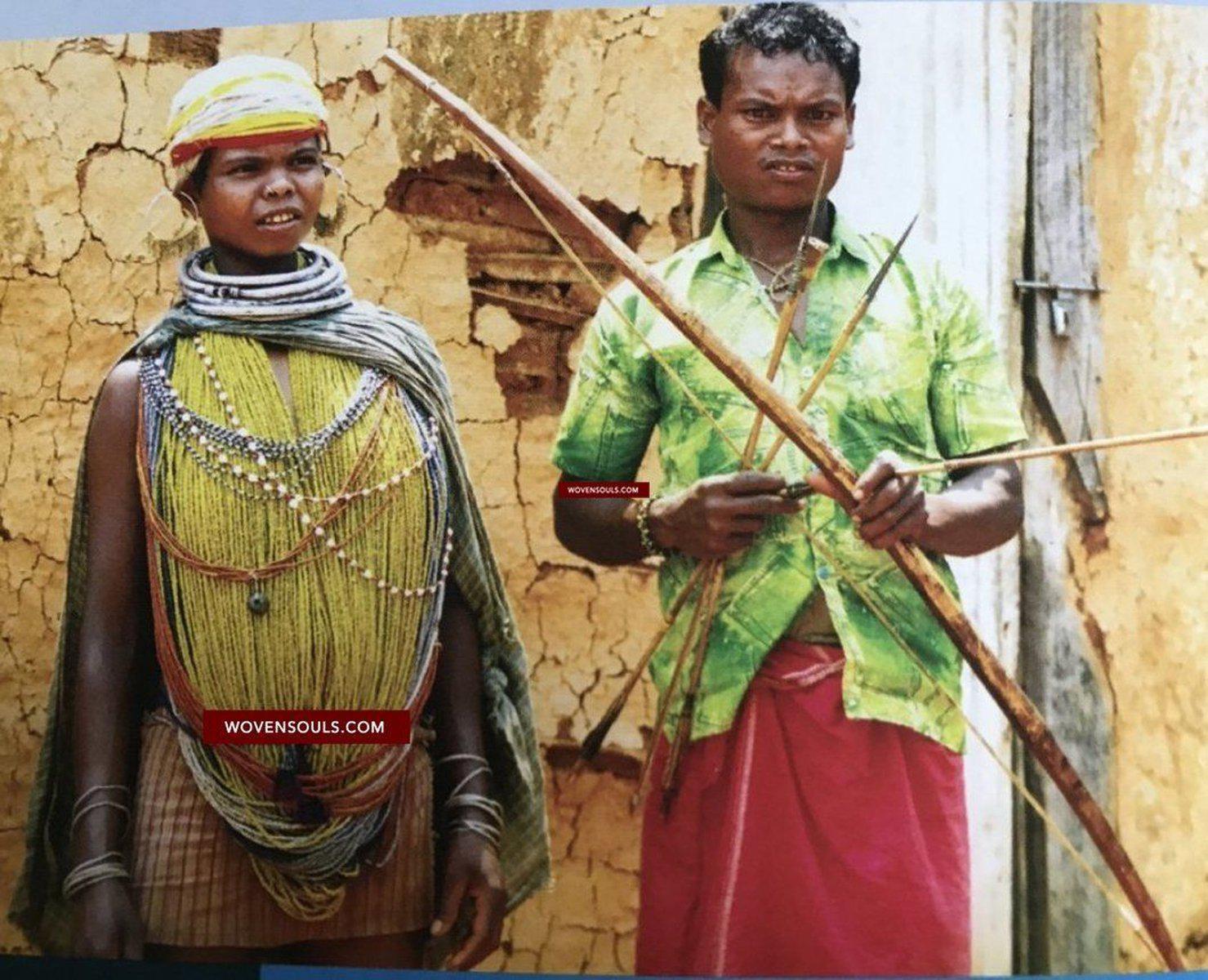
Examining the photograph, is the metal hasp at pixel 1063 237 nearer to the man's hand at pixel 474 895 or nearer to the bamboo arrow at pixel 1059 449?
the bamboo arrow at pixel 1059 449

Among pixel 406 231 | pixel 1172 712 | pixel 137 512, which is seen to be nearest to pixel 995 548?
pixel 1172 712

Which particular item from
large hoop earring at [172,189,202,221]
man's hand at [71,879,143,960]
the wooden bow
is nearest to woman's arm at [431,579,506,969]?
man's hand at [71,879,143,960]

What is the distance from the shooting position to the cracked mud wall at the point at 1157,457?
354cm

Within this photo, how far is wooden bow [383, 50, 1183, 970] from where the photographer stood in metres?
3.44

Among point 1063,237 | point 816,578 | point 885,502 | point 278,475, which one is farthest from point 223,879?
point 1063,237

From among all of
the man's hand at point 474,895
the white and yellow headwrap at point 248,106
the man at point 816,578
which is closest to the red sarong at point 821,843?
the man at point 816,578

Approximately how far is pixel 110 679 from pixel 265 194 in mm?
1144

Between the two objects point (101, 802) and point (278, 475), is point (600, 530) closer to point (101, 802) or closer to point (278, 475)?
point (278, 475)

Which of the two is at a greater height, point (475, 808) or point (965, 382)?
point (965, 382)

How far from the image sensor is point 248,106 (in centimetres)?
370

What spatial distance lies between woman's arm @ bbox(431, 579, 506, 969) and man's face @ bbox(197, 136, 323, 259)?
2.88ft

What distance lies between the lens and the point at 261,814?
3.61 m

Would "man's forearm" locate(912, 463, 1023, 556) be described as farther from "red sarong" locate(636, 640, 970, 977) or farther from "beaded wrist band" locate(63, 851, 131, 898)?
"beaded wrist band" locate(63, 851, 131, 898)

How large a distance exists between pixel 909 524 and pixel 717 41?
1.12 meters
